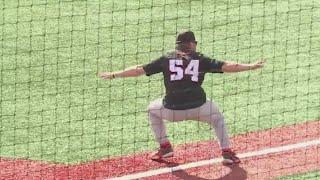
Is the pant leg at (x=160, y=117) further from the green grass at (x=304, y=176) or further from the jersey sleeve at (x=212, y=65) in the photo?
the green grass at (x=304, y=176)

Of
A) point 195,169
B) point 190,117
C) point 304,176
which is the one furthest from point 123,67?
point 304,176

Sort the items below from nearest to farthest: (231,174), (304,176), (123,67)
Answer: (304,176) → (231,174) → (123,67)

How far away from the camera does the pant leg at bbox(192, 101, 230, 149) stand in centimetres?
806

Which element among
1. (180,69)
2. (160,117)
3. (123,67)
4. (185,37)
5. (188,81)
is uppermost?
(185,37)

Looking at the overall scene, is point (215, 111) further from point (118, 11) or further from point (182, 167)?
point (118, 11)

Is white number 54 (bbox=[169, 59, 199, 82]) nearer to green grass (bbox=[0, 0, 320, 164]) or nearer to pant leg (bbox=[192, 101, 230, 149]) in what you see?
pant leg (bbox=[192, 101, 230, 149])

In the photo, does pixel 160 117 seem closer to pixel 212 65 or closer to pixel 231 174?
pixel 212 65

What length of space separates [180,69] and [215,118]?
57cm

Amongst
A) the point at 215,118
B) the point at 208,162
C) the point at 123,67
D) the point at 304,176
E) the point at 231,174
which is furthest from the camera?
the point at 123,67

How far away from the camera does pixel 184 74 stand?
799 cm

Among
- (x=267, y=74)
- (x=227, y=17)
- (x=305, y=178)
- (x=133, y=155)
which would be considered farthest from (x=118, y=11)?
(x=305, y=178)

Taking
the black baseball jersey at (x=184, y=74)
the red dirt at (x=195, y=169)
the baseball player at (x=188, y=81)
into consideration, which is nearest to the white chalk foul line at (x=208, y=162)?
the red dirt at (x=195, y=169)

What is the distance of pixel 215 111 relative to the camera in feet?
26.5

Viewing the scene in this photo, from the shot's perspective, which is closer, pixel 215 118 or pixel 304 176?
pixel 304 176
